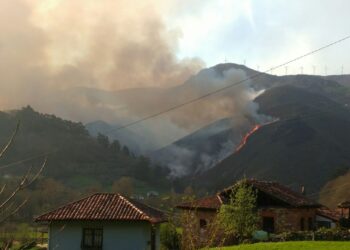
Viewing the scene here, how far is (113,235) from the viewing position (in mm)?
32031

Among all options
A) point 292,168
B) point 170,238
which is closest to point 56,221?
point 170,238

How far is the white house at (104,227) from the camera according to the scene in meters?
31.7

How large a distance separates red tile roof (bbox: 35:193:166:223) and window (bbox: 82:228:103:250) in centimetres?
107

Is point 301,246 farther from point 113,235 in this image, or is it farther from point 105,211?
point 105,211

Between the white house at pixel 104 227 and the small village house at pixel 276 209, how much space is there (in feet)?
26.4

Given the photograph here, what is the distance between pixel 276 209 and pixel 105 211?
15533 millimetres

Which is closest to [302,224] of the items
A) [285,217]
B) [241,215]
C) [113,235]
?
[285,217]

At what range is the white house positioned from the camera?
3167cm

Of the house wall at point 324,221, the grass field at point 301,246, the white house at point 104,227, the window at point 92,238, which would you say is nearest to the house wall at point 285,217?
the house wall at point 324,221

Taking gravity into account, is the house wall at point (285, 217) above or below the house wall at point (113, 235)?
above

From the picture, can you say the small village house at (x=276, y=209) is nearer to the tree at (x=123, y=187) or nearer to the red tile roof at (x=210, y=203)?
the red tile roof at (x=210, y=203)

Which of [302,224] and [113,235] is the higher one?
[302,224]

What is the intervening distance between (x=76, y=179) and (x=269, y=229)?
118070 millimetres

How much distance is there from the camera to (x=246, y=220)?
37500 mm
